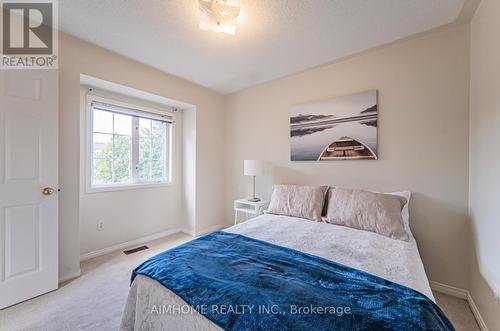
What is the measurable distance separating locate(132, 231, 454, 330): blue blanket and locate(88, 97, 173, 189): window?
209cm

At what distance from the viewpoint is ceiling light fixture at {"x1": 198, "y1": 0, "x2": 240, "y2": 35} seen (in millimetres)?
1566

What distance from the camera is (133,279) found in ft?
4.18

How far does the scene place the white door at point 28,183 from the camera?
Result: 171 cm

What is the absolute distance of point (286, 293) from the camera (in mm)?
955

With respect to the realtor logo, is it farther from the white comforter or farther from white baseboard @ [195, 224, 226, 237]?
white baseboard @ [195, 224, 226, 237]

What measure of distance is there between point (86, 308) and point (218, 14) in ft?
8.39

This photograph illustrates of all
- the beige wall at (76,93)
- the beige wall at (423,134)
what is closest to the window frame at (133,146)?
the beige wall at (76,93)

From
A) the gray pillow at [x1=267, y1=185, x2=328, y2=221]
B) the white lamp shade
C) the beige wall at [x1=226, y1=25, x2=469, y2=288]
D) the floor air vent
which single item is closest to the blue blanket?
the gray pillow at [x1=267, y1=185, x2=328, y2=221]

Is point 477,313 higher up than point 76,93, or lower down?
lower down

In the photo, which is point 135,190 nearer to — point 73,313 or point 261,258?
point 73,313

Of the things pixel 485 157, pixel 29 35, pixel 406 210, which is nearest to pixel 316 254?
pixel 406 210

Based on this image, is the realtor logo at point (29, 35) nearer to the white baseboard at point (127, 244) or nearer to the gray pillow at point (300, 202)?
the white baseboard at point (127, 244)

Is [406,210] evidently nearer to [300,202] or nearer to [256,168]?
[300,202]

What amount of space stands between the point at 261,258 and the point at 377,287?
24.6 inches
